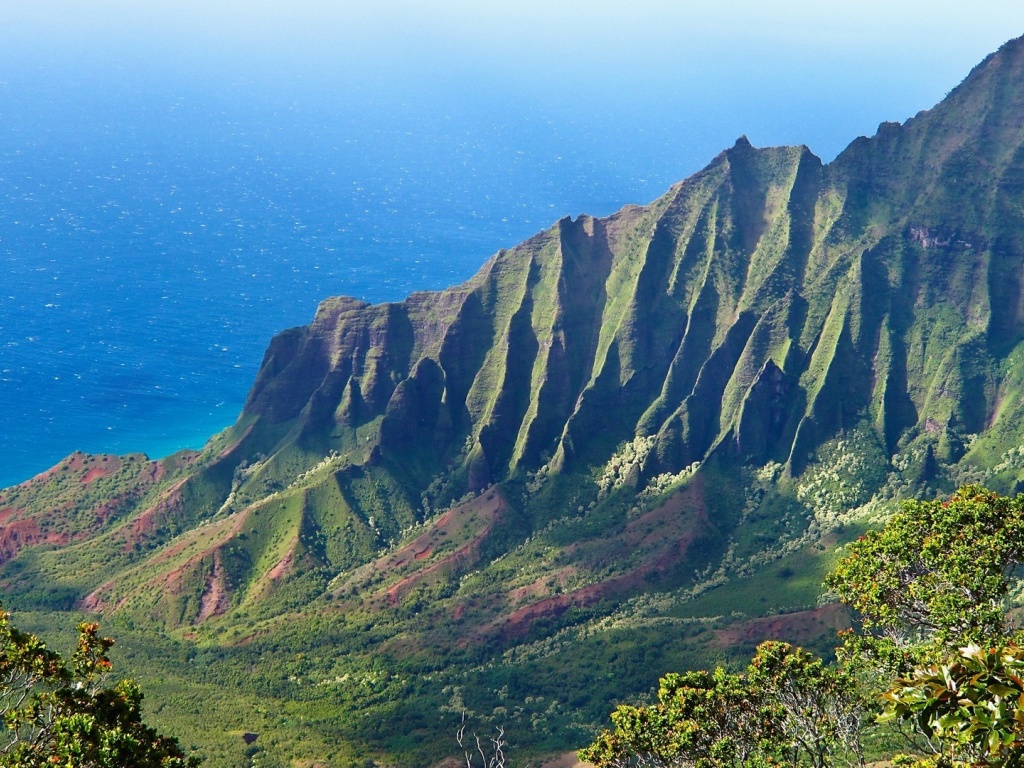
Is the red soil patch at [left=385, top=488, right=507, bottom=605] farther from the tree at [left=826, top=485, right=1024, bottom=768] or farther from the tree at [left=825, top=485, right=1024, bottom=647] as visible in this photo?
the tree at [left=825, top=485, right=1024, bottom=647]

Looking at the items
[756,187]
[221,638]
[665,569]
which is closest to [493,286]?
[756,187]

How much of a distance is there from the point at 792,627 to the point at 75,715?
90.3 meters

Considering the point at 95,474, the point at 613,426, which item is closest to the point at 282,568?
the point at 95,474

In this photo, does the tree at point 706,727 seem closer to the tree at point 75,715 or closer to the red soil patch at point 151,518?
the tree at point 75,715

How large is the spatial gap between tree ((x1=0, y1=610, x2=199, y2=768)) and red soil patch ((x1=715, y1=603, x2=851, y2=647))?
8245 cm

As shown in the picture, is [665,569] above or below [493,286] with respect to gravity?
below

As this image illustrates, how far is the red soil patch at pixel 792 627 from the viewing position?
114 metres

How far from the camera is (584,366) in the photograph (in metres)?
165

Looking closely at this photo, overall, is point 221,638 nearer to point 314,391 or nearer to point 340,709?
point 340,709

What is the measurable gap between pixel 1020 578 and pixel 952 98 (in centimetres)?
7959

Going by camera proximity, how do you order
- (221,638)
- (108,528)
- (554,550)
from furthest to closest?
(108,528)
(554,550)
(221,638)

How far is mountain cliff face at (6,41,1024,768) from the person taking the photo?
138 metres

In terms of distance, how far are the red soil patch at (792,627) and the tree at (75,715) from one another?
8245 cm

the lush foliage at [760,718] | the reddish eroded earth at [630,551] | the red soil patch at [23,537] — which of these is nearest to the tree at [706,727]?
the lush foliage at [760,718]
